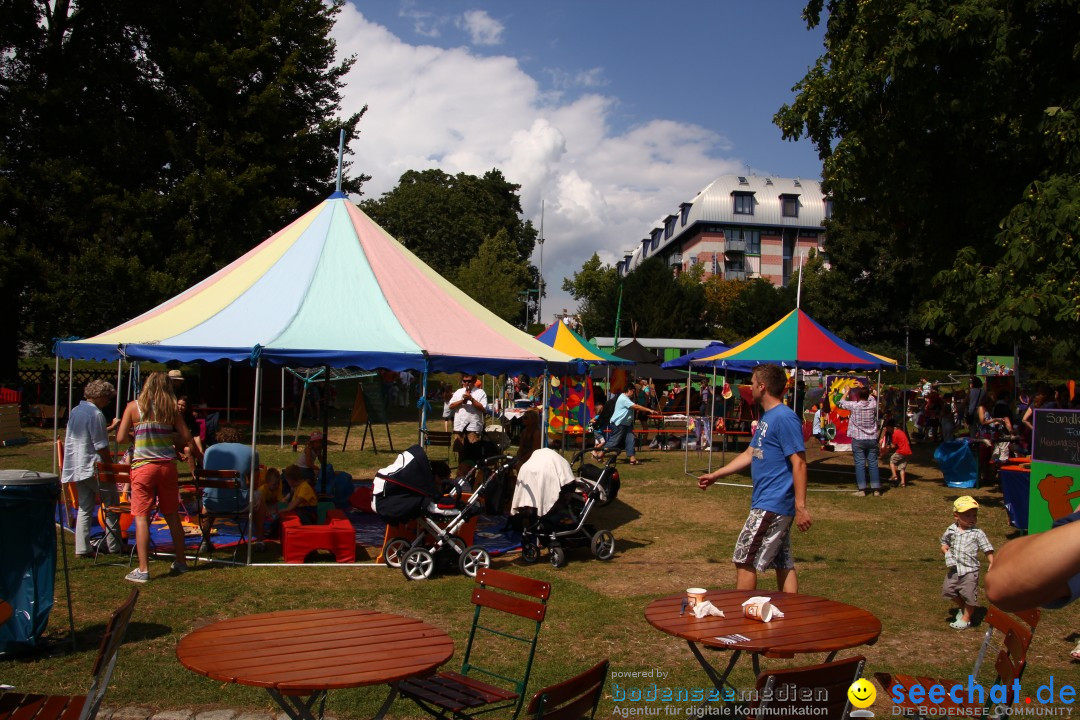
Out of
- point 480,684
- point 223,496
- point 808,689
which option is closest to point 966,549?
point 808,689

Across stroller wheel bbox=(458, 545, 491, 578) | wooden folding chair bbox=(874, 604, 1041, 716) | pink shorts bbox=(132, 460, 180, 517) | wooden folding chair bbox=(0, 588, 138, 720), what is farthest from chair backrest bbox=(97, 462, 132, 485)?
wooden folding chair bbox=(874, 604, 1041, 716)

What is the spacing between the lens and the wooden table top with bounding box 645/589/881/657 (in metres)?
3.52

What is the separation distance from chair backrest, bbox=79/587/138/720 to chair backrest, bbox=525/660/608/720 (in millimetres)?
1628

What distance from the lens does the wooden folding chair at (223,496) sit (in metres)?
8.12

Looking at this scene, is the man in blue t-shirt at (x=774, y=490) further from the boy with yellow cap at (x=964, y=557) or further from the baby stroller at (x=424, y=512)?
the baby stroller at (x=424, y=512)

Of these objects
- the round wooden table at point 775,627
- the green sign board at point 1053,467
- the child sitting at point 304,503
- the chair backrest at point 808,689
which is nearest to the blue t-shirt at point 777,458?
the round wooden table at point 775,627

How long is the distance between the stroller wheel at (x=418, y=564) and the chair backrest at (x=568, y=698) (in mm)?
4774

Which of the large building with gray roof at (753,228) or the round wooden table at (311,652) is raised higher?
the large building with gray roof at (753,228)

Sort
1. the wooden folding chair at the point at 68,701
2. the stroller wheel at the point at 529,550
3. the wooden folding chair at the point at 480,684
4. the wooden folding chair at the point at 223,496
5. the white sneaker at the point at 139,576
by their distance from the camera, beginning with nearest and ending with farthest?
1. the wooden folding chair at the point at 68,701
2. the wooden folding chair at the point at 480,684
3. the white sneaker at the point at 139,576
4. the wooden folding chair at the point at 223,496
5. the stroller wheel at the point at 529,550

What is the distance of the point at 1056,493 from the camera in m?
8.77

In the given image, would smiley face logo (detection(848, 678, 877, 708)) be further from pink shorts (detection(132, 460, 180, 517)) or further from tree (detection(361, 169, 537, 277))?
tree (detection(361, 169, 537, 277))

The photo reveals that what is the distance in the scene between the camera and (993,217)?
44.8ft

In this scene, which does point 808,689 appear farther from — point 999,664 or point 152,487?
point 152,487

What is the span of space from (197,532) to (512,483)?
403 centimetres
